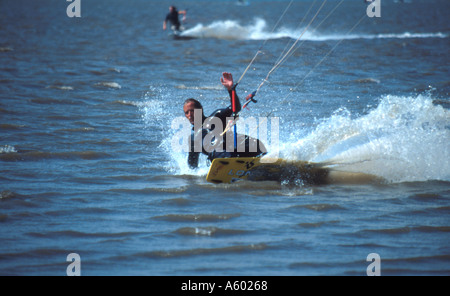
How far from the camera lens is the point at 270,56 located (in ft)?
68.5

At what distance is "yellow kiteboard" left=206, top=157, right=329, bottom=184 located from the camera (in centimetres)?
792

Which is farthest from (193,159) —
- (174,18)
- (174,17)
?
(174,18)

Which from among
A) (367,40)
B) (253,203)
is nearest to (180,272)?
(253,203)

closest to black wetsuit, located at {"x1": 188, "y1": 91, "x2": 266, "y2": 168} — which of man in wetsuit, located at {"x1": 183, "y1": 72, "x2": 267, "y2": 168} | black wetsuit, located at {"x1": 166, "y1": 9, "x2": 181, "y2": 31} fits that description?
man in wetsuit, located at {"x1": 183, "y1": 72, "x2": 267, "y2": 168}

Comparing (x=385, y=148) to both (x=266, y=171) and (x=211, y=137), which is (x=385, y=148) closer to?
(x=266, y=171)

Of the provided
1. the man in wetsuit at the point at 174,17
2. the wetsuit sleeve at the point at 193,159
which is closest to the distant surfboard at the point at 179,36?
the man in wetsuit at the point at 174,17

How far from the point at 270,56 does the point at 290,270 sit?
52.9 feet

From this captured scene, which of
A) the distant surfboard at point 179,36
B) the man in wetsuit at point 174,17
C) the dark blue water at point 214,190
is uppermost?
the man in wetsuit at point 174,17

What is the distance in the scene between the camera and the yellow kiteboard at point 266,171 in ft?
26.0

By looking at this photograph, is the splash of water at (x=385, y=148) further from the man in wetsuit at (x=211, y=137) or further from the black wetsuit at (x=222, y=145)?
the man in wetsuit at (x=211, y=137)

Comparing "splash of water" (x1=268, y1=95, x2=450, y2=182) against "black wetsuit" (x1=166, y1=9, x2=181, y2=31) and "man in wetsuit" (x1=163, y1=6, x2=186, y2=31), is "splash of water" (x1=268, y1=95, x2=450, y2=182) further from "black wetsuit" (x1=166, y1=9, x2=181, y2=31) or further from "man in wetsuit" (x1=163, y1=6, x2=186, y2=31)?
"black wetsuit" (x1=166, y1=9, x2=181, y2=31)
